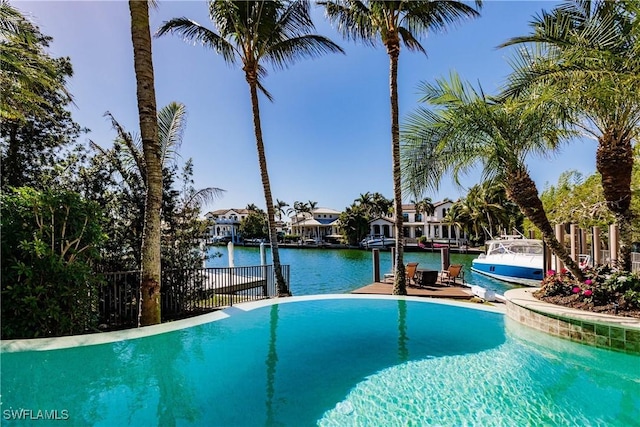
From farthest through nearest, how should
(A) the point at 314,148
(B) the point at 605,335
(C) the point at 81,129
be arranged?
(A) the point at 314,148
(C) the point at 81,129
(B) the point at 605,335

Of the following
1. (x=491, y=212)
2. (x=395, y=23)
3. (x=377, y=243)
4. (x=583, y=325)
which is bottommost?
(x=377, y=243)

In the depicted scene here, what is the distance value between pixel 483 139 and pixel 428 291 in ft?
21.3

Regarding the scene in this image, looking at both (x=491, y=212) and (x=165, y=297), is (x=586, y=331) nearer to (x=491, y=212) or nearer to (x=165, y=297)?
(x=165, y=297)

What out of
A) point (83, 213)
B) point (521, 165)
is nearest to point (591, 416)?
point (521, 165)

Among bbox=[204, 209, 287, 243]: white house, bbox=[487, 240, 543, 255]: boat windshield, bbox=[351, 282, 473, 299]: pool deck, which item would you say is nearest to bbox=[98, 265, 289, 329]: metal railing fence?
bbox=[351, 282, 473, 299]: pool deck

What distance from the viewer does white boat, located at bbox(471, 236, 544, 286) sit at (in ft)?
55.7

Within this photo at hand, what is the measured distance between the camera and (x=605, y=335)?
228 inches

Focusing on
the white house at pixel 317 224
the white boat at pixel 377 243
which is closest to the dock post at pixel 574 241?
the white boat at pixel 377 243

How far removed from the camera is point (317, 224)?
212ft

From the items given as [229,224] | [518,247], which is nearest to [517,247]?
[518,247]

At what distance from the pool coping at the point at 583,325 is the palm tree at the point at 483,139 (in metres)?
1.65

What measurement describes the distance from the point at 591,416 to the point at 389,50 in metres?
9.71

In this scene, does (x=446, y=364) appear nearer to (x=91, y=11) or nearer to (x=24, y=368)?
(x=24, y=368)

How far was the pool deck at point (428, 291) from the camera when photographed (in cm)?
1149
